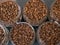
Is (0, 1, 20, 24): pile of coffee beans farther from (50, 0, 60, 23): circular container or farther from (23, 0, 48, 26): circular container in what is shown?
(50, 0, 60, 23): circular container

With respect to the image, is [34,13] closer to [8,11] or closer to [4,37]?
[8,11]

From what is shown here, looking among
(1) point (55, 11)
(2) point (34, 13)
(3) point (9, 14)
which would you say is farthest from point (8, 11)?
(1) point (55, 11)

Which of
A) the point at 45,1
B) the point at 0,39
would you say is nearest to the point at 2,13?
the point at 0,39

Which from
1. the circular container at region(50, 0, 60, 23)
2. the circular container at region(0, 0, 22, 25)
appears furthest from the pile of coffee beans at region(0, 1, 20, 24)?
the circular container at region(50, 0, 60, 23)

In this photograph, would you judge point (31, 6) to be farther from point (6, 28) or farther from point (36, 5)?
point (6, 28)

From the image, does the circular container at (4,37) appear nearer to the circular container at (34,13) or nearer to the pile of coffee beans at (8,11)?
the pile of coffee beans at (8,11)

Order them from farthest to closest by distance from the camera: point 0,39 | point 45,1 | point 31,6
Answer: point 45,1 → point 31,6 → point 0,39
